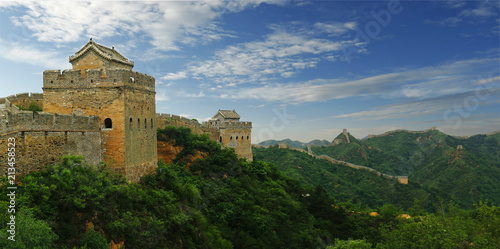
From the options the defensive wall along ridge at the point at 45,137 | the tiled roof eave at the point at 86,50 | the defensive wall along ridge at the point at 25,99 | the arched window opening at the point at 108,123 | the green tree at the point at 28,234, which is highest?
the tiled roof eave at the point at 86,50

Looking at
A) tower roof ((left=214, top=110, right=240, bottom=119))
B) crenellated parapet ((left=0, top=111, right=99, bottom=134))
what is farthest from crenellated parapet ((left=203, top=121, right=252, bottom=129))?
crenellated parapet ((left=0, top=111, right=99, bottom=134))

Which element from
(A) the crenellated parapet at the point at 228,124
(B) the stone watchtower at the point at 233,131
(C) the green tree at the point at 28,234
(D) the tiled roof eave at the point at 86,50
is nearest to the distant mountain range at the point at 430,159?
(B) the stone watchtower at the point at 233,131

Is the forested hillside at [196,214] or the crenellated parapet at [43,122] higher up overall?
the crenellated parapet at [43,122]

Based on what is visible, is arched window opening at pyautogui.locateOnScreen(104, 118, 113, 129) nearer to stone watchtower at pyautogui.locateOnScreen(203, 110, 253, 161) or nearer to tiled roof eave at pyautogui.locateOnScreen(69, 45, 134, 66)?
tiled roof eave at pyautogui.locateOnScreen(69, 45, 134, 66)

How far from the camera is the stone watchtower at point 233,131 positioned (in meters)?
33.5

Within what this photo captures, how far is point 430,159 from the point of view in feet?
239

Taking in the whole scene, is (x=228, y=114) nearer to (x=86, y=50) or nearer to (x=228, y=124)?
(x=228, y=124)

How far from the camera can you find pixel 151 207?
41.8 feet

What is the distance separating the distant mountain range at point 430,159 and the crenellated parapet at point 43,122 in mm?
38971

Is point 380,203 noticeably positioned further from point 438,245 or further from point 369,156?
point 438,245

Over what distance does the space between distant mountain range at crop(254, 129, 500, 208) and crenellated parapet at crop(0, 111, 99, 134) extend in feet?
128

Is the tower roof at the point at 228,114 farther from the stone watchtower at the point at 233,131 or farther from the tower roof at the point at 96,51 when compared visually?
the tower roof at the point at 96,51

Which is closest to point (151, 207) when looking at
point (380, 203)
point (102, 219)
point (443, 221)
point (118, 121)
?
point (102, 219)

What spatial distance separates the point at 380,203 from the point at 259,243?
37.6m
